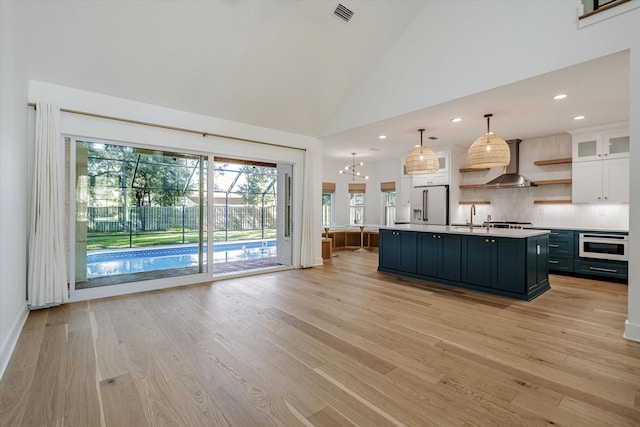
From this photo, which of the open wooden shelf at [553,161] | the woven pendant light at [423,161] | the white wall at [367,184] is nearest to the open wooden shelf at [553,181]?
the open wooden shelf at [553,161]

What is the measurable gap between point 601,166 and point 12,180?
8.53 meters

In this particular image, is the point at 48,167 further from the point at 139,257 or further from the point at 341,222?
the point at 341,222

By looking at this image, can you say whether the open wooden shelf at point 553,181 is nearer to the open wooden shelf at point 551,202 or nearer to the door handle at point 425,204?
the open wooden shelf at point 551,202

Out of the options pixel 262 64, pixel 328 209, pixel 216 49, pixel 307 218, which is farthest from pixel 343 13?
pixel 328 209

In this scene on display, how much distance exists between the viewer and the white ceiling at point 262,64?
11.0 feet

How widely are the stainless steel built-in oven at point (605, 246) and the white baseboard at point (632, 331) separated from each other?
3.06 m

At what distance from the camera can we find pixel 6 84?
2.42 metres

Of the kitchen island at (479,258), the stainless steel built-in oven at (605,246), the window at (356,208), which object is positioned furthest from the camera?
the window at (356,208)

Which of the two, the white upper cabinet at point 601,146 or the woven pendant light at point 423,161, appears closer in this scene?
the woven pendant light at point 423,161

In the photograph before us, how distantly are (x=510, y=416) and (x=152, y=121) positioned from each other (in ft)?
16.7

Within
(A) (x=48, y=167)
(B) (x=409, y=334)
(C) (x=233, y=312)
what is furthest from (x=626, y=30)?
(A) (x=48, y=167)

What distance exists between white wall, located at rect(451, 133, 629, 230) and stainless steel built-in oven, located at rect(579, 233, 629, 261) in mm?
500

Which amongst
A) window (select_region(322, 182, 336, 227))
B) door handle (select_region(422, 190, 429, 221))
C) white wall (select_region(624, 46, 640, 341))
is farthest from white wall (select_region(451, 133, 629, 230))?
window (select_region(322, 182, 336, 227))

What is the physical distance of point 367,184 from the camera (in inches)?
400
